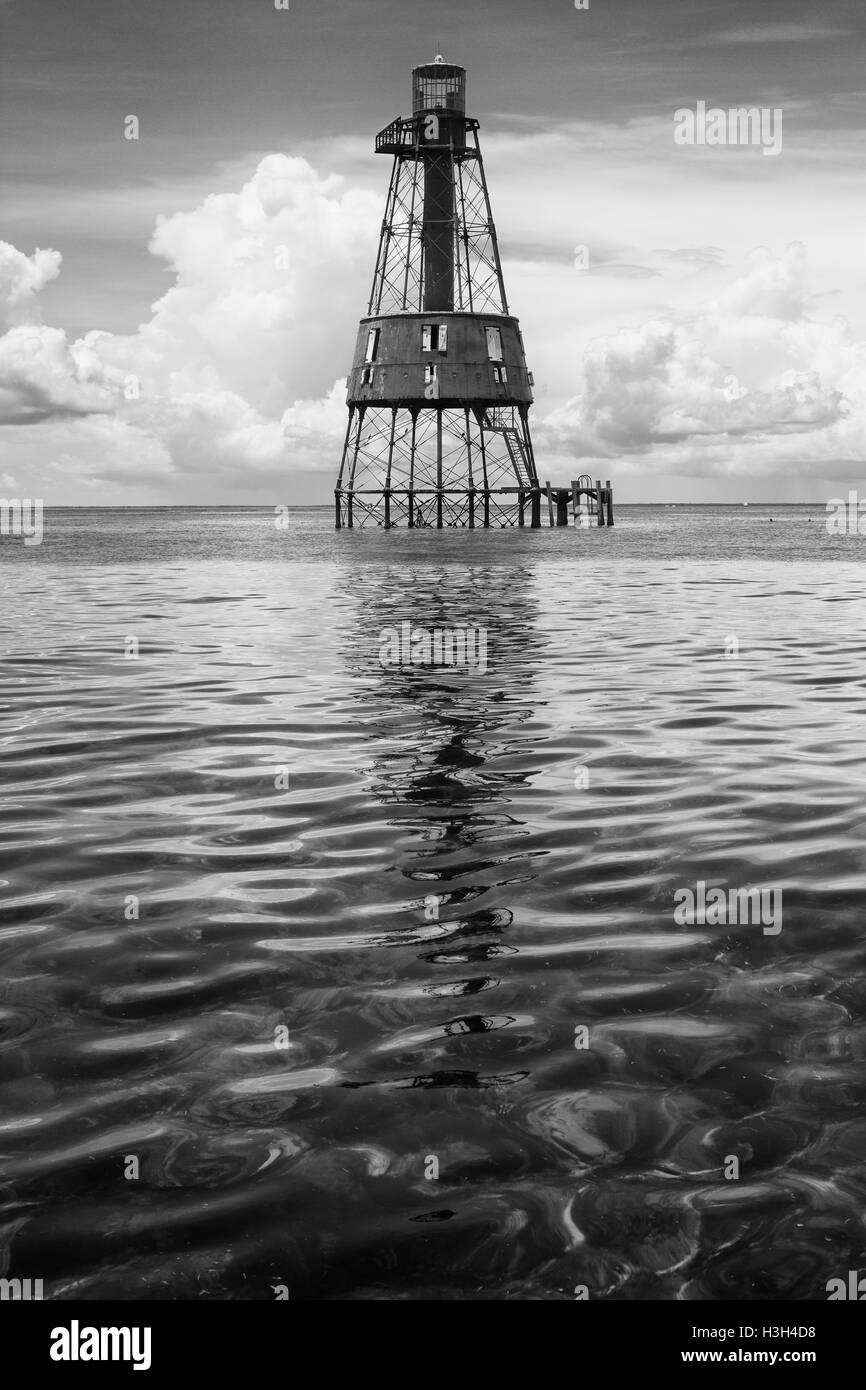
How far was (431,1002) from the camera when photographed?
5480mm

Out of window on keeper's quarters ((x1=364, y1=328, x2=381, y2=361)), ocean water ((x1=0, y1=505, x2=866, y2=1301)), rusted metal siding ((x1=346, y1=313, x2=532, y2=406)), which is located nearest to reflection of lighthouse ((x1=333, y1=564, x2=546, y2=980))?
ocean water ((x1=0, y1=505, x2=866, y2=1301))

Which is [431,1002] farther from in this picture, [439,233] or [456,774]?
[439,233]

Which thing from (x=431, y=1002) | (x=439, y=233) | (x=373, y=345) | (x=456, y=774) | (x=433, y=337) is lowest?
(x=431, y=1002)

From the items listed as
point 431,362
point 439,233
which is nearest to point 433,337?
point 431,362

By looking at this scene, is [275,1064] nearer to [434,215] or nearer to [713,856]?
[713,856]

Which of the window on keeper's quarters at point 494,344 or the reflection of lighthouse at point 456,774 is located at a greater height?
the window on keeper's quarters at point 494,344

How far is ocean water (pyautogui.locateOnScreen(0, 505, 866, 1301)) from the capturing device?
386cm

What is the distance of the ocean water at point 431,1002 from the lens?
386 cm

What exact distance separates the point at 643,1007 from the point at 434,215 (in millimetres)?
73976

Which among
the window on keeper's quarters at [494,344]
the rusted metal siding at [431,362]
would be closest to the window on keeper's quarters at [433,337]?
the rusted metal siding at [431,362]

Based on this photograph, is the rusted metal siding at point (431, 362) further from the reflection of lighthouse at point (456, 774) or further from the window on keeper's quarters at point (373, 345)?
the reflection of lighthouse at point (456, 774)

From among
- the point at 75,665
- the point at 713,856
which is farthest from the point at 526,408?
the point at 713,856

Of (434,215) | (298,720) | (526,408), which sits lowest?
(298,720)
